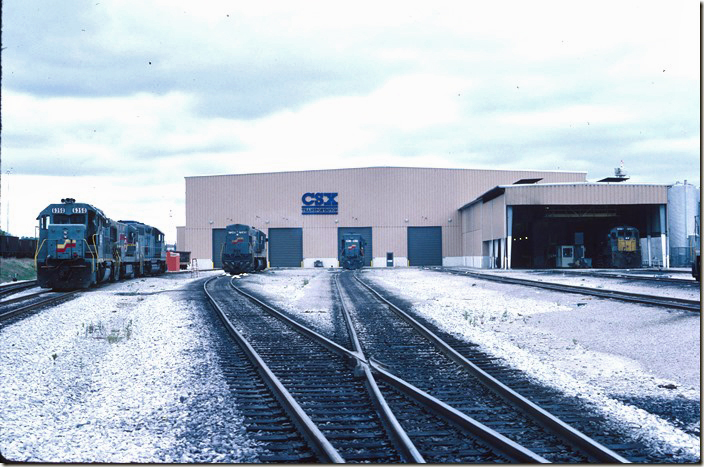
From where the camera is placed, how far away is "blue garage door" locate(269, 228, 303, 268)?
6744 cm

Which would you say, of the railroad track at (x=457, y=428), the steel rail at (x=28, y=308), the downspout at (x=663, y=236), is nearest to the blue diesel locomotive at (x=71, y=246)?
the steel rail at (x=28, y=308)

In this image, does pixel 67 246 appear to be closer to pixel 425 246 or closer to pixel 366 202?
pixel 366 202

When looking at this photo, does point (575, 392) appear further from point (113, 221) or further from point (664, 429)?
point (113, 221)

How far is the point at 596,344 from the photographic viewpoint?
11.5 metres

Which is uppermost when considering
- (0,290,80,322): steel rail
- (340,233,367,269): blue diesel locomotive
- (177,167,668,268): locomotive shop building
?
(177,167,668,268): locomotive shop building


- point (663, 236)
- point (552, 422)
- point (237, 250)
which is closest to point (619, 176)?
point (663, 236)

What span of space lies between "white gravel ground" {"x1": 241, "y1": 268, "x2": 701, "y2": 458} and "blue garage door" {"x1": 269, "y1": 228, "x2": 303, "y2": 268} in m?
46.3

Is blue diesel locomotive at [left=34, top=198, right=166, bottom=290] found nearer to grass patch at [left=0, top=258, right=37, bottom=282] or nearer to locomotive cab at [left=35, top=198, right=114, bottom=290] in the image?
locomotive cab at [left=35, top=198, right=114, bottom=290]

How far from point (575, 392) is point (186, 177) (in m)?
66.0

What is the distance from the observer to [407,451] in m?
4.84

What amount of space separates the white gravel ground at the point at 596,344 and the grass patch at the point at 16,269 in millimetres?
28842

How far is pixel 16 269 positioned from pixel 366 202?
Result: 116 feet

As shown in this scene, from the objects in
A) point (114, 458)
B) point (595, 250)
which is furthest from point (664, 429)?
point (595, 250)

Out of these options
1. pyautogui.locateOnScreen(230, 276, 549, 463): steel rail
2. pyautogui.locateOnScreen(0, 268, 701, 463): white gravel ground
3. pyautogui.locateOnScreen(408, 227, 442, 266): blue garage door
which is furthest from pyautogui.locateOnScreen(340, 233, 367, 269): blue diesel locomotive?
pyautogui.locateOnScreen(230, 276, 549, 463): steel rail
